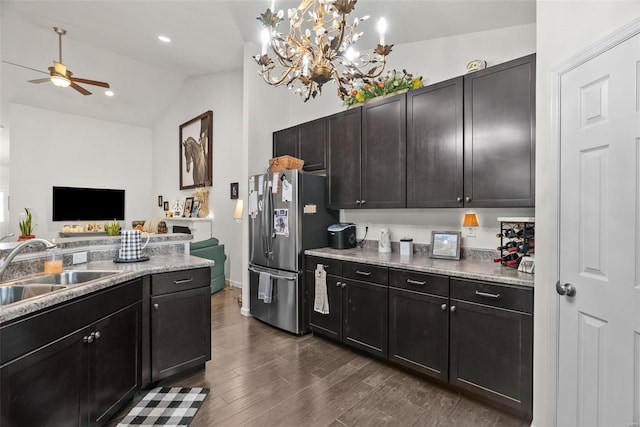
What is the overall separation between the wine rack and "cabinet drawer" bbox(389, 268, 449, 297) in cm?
53

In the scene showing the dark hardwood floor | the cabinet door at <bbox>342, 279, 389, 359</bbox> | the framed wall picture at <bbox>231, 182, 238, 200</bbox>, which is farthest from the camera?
the framed wall picture at <bbox>231, 182, 238, 200</bbox>

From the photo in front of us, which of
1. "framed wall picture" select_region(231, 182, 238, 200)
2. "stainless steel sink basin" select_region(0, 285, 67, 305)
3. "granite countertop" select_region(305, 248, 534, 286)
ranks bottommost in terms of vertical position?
"stainless steel sink basin" select_region(0, 285, 67, 305)

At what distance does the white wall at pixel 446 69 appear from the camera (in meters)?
2.64

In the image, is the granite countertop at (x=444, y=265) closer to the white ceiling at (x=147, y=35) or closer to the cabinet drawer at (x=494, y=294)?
the cabinet drawer at (x=494, y=294)

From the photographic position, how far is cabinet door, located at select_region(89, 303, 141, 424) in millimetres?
1748

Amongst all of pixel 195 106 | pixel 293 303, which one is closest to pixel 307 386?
pixel 293 303

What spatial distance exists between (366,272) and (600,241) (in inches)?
64.6

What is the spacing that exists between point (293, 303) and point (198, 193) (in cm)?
404

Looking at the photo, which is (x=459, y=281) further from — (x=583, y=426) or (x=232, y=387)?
(x=232, y=387)

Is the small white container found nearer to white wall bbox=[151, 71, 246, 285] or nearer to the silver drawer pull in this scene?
the silver drawer pull

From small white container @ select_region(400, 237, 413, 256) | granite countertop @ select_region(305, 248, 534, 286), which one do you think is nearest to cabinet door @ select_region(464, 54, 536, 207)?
granite countertop @ select_region(305, 248, 534, 286)

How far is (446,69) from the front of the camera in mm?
3035

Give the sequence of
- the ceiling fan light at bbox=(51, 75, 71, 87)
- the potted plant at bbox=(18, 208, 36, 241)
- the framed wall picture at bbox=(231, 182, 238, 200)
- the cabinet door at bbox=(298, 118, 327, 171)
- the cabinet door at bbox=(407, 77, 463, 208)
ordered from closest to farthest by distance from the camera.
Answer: the cabinet door at bbox=(407, 77, 463, 208)
the cabinet door at bbox=(298, 118, 327, 171)
the ceiling fan light at bbox=(51, 75, 71, 87)
the framed wall picture at bbox=(231, 182, 238, 200)
the potted plant at bbox=(18, 208, 36, 241)

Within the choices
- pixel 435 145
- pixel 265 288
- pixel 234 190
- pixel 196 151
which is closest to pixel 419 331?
pixel 435 145
